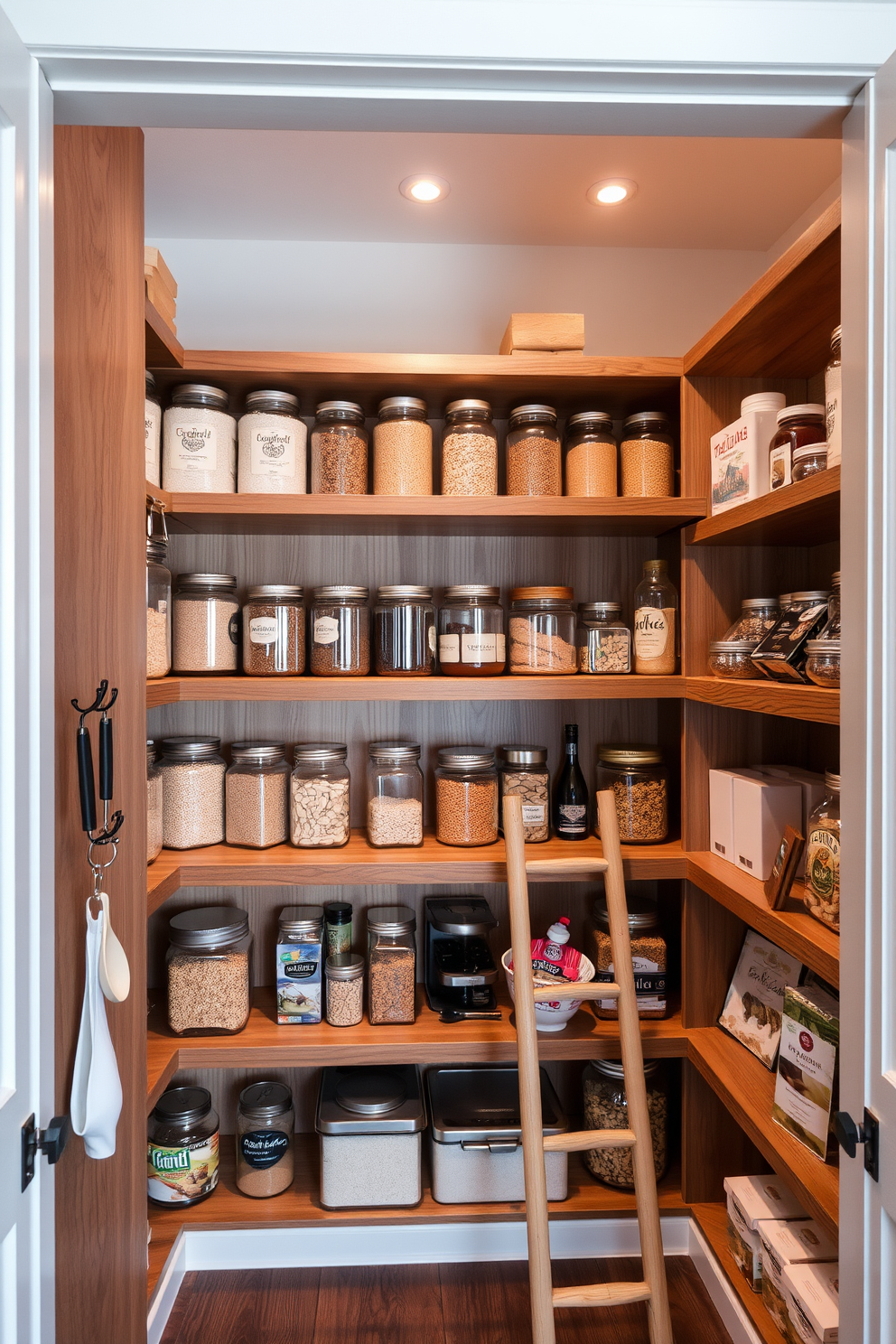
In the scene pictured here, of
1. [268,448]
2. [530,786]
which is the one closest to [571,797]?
[530,786]

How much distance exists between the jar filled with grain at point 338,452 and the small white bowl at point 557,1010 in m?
1.03

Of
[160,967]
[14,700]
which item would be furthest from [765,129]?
[160,967]

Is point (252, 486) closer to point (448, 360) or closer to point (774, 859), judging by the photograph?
point (448, 360)

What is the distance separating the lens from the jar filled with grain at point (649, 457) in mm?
1765

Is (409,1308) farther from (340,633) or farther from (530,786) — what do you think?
(340,633)

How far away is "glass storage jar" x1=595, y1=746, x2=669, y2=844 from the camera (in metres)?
1.82

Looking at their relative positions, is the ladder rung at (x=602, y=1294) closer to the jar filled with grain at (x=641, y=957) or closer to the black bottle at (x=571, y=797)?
the jar filled with grain at (x=641, y=957)

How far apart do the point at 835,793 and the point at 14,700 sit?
3.74 ft

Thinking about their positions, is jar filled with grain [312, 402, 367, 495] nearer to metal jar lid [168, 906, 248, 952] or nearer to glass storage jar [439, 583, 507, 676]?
glass storage jar [439, 583, 507, 676]

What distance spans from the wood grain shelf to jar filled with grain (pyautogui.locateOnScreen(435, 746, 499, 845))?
654 millimetres

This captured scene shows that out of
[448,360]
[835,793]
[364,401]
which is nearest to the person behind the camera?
[835,793]

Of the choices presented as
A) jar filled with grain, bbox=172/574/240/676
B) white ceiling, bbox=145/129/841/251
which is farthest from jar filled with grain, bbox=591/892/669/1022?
white ceiling, bbox=145/129/841/251

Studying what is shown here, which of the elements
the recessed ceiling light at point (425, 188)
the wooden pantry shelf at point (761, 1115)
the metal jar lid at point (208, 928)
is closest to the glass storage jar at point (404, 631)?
the metal jar lid at point (208, 928)

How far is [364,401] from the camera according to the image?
6.16ft
